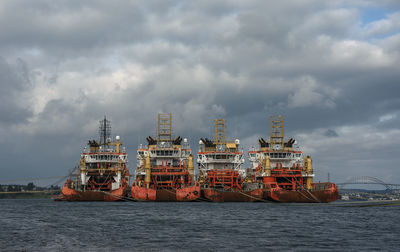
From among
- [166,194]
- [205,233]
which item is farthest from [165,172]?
[205,233]

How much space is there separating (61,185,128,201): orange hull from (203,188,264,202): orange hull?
65.4ft

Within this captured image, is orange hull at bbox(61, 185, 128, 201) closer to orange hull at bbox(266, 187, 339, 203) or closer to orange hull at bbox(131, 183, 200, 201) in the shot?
orange hull at bbox(131, 183, 200, 201)

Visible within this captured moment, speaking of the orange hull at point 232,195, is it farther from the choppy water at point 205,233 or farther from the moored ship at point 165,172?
the choppy water at point 205,233

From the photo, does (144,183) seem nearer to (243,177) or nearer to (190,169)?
(190,169)

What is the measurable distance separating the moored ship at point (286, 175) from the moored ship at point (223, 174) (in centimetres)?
364

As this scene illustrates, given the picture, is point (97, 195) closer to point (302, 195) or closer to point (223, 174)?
point (223, 174)

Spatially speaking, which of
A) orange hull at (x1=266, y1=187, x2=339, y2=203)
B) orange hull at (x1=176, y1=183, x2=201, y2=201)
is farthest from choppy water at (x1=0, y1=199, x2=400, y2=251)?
orange hull at (x1=176, y1=183, x2=201, y2=201)

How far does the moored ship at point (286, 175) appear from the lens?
327 feet

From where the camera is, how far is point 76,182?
4808 inches

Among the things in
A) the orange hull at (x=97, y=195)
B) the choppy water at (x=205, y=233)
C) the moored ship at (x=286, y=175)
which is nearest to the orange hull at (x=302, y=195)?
the moored ship at (x=286, y=175)

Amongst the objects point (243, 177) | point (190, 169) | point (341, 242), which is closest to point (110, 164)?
point (190, 169)

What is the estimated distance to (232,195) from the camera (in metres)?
105

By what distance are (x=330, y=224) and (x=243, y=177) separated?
60187 mm

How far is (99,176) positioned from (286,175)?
45.8 m
